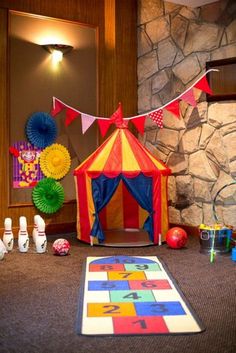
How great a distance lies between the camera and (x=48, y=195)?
18.8ft

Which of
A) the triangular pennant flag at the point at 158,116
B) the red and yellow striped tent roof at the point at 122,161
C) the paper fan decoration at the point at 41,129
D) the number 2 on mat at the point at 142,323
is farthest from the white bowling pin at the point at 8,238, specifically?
the number 2 on mat at the point at 142,323

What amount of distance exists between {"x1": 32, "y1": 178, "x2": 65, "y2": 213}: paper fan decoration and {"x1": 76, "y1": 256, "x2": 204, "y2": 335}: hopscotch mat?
5.04ft

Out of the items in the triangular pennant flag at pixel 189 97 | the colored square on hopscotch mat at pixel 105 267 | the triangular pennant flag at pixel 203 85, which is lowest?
the colored square on hopscotch mat at pixel 105 267

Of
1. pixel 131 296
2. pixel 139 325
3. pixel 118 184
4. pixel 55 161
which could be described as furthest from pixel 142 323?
pixel 55 161

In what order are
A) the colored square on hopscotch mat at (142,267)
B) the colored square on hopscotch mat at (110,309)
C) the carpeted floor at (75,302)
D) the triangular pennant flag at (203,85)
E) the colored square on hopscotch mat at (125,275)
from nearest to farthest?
the carpeted floor at (75,302) < the colored square on hopscotch mat at (110,309) < the colored square on hopscotch mat at (125,275) < the colored square on hopscotch mat at (142,267) < the triangular pennant flag at (203,85)

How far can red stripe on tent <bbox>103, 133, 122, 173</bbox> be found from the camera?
511cm

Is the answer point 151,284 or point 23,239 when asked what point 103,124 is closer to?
point 23,239

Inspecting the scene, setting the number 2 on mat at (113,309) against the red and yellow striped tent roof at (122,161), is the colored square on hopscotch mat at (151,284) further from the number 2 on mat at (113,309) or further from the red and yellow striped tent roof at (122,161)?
the red and yellow striped tent roof at (122,161)

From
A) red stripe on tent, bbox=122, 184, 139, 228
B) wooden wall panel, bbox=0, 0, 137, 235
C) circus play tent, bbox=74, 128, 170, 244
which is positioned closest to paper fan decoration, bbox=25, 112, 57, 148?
wooden wall panel, bbox=0, 0, 137, 235

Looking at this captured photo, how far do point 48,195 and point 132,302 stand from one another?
2.76 m

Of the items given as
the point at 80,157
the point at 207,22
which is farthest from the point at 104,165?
the point at 207,22

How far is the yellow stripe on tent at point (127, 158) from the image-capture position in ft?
16.9

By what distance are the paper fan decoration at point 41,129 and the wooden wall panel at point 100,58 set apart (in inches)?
11.6

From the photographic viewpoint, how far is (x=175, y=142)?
19.7 feet
